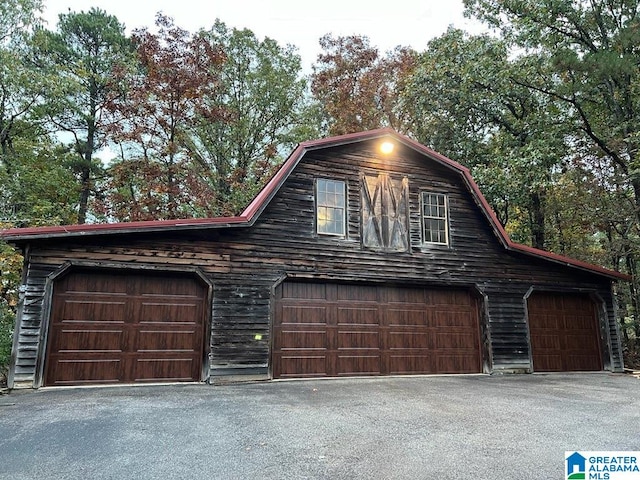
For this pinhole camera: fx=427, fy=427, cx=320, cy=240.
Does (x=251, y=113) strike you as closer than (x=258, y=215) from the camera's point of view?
No

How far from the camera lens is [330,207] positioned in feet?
32.0

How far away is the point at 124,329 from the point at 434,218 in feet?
23.8

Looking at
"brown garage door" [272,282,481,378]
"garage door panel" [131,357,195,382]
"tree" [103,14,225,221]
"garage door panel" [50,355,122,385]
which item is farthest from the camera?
"tree" [103,14,225,221]

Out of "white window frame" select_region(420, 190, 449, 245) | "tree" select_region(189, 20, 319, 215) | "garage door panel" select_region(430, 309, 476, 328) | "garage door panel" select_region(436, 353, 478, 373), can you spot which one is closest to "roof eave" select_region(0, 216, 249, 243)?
"white window frame" select_region(420, 190, 449, 245)

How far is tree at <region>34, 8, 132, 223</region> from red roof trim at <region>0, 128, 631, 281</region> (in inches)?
483

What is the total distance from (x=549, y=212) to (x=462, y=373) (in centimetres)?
1042

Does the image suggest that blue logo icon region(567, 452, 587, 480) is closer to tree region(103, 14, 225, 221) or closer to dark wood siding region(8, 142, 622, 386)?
dark wood siding region(8, 142, 622, 386)

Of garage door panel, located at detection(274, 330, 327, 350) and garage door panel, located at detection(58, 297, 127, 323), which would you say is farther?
garage door panel, located at detection(274, 330, 327, 350)

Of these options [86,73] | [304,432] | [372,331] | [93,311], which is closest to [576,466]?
[304,432]

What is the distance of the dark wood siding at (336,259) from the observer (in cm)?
817

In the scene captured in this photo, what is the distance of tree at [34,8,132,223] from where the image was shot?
1823 centimetres

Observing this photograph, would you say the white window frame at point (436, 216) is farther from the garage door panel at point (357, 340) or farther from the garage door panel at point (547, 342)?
the garage door panel at point (547, 342)

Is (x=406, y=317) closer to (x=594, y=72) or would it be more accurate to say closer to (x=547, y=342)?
(x=547, y=342)

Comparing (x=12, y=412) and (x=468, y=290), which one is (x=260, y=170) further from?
(x=12, y=412)
